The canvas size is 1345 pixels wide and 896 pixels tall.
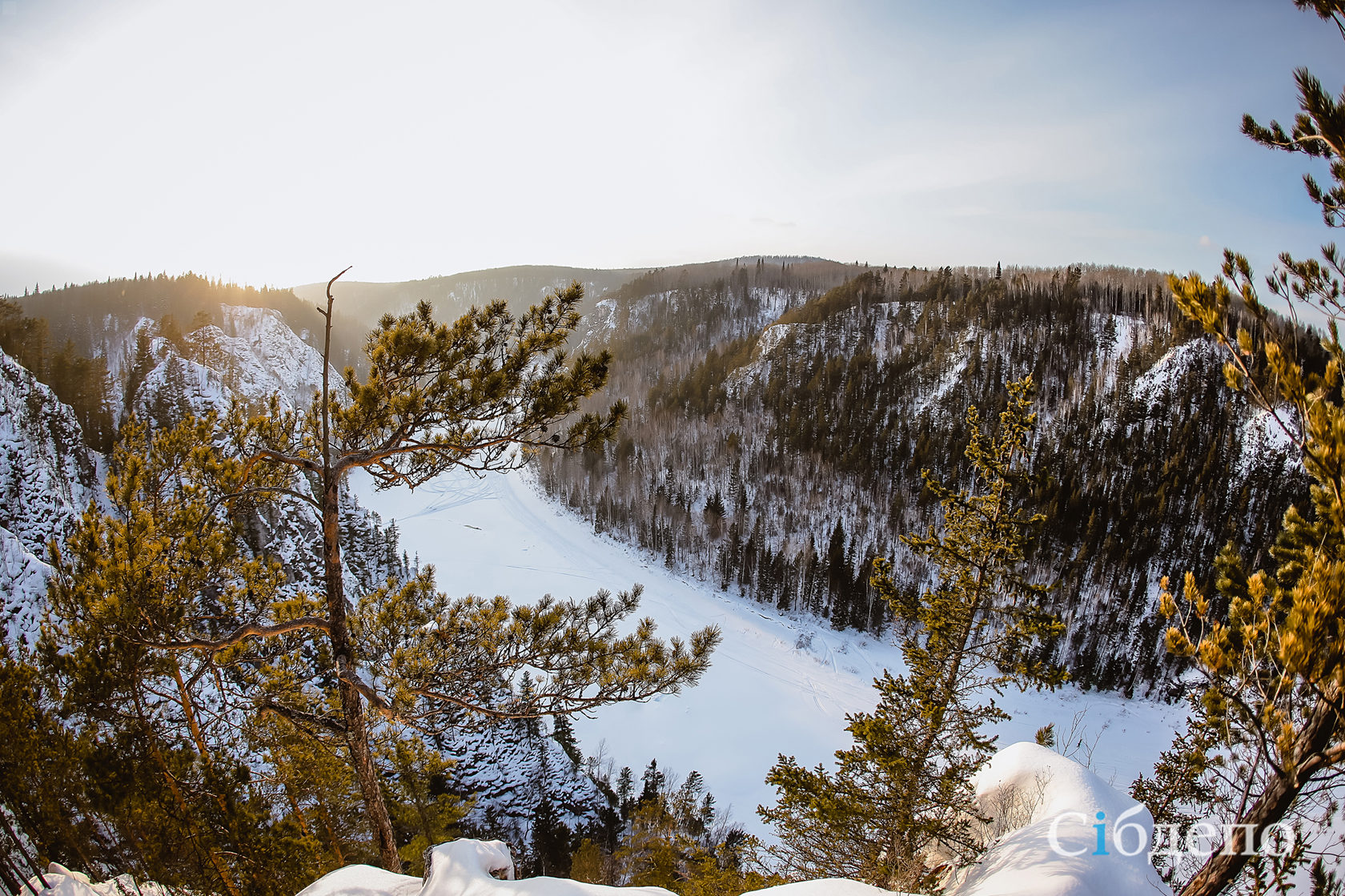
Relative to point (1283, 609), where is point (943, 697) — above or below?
below

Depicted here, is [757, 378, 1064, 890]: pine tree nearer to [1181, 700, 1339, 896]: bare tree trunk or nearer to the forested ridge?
[1181, 700, 1339, 896]: bare tree trunk

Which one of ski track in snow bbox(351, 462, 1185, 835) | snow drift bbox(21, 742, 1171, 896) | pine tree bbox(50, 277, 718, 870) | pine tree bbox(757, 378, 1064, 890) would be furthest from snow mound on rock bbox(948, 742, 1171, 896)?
ski track in snow bbox(351, 462, 1185, 835)

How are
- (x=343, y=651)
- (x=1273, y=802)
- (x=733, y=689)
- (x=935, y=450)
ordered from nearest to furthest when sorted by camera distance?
(x=1273, y=802) → (x=343, y=651) → (x=733, y=689) → (x=935, y=450)

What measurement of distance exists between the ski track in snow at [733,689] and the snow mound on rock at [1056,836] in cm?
1332

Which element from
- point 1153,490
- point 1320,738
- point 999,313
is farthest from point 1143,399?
point 1320,738

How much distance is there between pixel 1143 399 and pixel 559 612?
75873 mm

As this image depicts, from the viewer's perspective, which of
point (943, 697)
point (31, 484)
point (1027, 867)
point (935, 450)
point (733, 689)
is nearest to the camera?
point (1027, 867)

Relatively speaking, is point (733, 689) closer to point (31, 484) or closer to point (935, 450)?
point (31, 484)

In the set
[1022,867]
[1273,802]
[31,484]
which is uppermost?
[1273,802]

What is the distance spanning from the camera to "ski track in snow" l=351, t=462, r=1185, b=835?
2755 centimetres

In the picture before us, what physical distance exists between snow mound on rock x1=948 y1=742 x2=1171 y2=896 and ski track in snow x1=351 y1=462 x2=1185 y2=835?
13321 mm

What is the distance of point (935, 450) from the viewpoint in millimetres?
65750

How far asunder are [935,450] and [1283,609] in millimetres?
68971

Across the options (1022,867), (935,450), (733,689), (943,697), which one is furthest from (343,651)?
(935,450)
